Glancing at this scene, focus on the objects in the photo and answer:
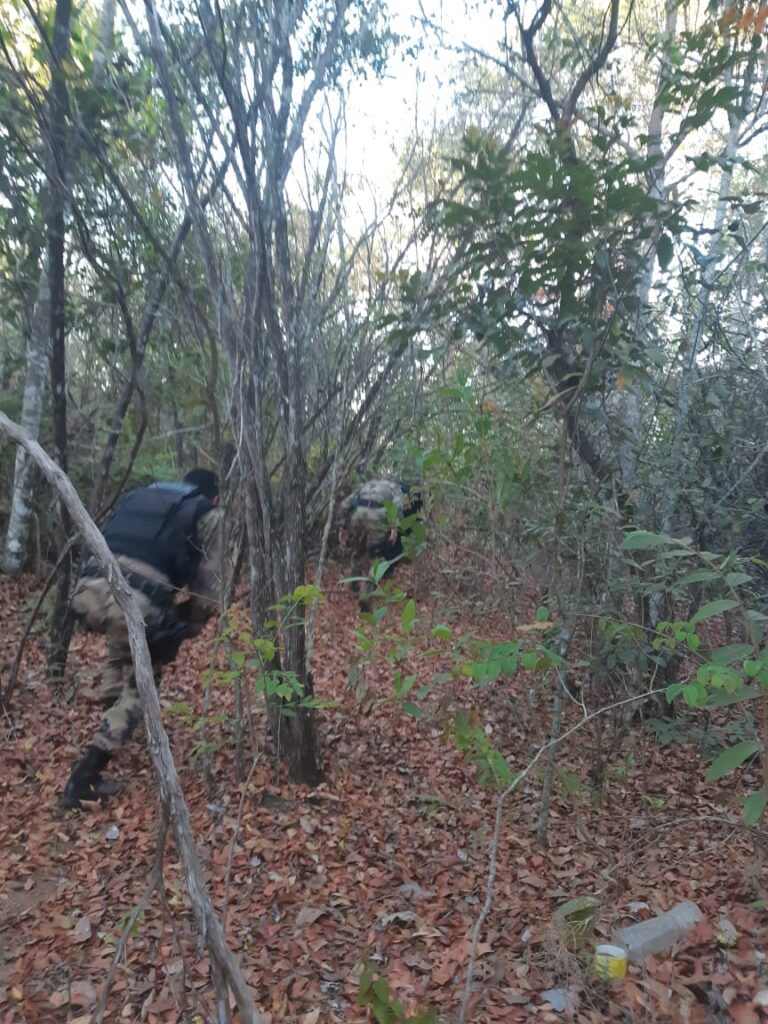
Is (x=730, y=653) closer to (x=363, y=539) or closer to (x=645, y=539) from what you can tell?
(x=645, y=539)

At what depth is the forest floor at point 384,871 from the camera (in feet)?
9.32

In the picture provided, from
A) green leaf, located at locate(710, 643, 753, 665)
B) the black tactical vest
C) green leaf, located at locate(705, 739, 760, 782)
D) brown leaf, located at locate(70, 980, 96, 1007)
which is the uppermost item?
the black tactical vest

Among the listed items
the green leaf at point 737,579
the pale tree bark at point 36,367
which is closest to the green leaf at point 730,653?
the green leaf at point 737,579

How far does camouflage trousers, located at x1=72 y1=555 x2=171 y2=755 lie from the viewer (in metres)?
4.36

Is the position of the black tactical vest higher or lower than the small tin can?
higher

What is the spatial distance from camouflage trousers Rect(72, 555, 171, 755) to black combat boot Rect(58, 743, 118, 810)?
0.04 metres

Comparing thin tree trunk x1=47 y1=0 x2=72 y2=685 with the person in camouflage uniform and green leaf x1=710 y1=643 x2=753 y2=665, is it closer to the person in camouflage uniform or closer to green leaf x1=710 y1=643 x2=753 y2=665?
the person in camouflage uniform

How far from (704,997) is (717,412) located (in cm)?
390

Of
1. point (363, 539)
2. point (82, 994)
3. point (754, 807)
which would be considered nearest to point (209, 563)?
point (82, 994)

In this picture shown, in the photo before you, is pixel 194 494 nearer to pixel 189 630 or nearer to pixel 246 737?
pixel 189 630

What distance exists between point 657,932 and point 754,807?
86 centimetres

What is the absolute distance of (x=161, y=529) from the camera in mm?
4383

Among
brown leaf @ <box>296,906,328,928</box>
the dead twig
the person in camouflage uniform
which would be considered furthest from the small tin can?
the person in camouflage uniform

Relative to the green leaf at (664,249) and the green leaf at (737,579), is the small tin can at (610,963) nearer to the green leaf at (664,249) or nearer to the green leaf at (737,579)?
the green leaf at (737,579)
